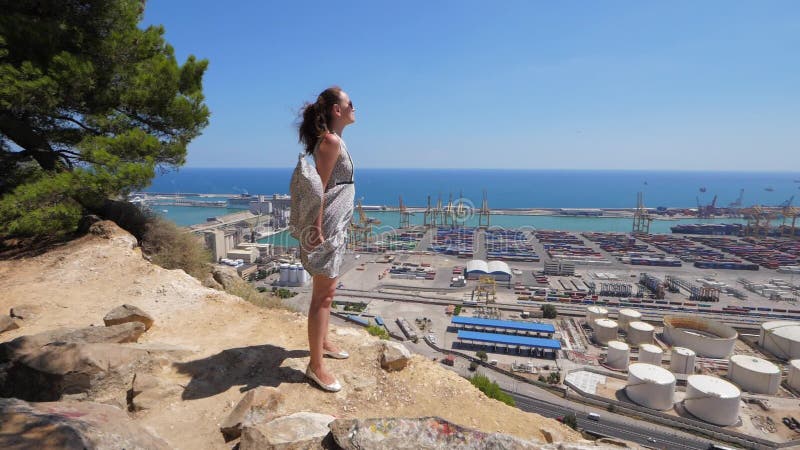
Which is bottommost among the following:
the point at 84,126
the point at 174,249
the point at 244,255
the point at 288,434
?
the point at 244,255

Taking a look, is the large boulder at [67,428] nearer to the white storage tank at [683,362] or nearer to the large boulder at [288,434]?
the large boulder at [288,434]

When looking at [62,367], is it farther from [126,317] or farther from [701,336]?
[701,336]

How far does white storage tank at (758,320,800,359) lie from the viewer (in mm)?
13031

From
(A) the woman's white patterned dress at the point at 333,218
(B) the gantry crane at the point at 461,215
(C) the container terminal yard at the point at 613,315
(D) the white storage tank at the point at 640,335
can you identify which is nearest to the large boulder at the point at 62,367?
(A) the woman's white patterned dress at the point at 333,218

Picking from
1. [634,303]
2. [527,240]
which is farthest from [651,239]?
[634,303]

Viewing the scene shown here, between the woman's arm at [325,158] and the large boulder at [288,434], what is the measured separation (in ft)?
2.16

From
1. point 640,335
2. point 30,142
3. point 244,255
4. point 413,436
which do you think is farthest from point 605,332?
point 244,255

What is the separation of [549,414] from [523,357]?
11.9 feet

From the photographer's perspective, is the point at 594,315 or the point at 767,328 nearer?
the point at 767,328

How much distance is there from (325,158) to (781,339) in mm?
18040

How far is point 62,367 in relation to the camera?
1.64 m

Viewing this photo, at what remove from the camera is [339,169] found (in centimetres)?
163

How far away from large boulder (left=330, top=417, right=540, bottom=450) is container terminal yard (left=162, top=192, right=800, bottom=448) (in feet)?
31.0

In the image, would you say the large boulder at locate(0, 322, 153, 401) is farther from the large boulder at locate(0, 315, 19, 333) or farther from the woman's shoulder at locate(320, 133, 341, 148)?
the woman's shoulder at locate(320, 133, 341, 148)
